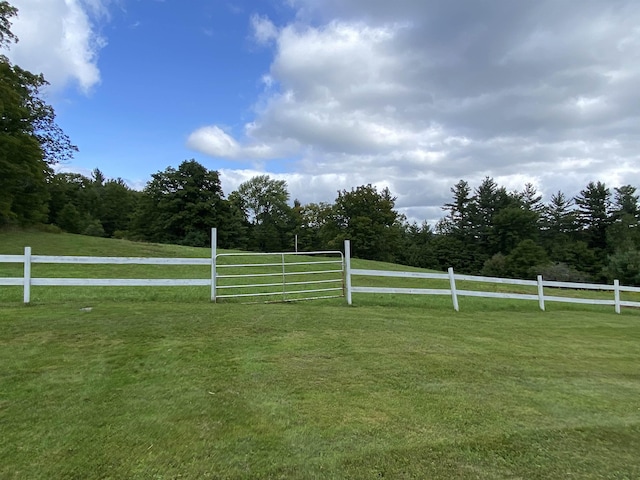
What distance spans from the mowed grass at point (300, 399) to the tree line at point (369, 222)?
34409 millimetres

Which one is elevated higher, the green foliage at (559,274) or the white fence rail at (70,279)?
the white fence rail at (70,279)

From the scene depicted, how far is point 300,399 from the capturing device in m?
3.85

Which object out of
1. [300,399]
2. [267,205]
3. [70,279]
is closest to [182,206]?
[267,205]

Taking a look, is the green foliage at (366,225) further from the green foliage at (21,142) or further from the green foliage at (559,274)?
the green foliage at (21,142)

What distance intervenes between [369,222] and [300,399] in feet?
173

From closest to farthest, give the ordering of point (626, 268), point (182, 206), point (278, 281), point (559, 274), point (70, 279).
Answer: point (70, 279), point (278, 281), point (626, 268), point (559, 274), point (182, 206)

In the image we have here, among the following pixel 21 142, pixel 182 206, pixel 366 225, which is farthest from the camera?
pixel 366 225

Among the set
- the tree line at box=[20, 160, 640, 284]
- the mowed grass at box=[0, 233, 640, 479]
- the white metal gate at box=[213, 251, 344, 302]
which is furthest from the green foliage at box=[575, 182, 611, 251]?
the mowed grass at box=[0, 233, 640, 479]

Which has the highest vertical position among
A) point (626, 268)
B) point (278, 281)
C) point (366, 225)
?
point (366, 225)

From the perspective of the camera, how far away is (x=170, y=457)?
9.18ft

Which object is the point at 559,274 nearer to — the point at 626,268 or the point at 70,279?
the point at 626,268

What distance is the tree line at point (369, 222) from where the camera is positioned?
158 feet

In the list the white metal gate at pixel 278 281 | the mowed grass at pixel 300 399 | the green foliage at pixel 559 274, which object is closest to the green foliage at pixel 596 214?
the green foliage at pixel 559 274

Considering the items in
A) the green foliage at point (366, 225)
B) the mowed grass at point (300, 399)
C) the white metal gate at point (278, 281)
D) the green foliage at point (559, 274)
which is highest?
the green foliage at point (366, 225)
